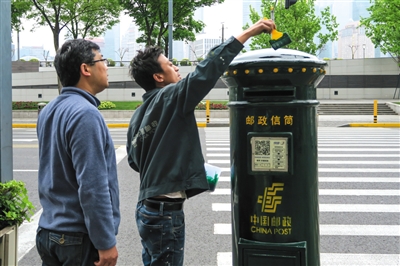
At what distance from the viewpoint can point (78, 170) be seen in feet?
7.25

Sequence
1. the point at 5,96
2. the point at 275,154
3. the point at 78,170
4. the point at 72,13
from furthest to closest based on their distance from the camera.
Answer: the point at 72,13, the point at 5,96, the point at 275,154, the point at 78,170

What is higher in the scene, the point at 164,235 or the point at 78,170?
the point at 78,170

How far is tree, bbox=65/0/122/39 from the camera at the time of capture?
87.8 ft

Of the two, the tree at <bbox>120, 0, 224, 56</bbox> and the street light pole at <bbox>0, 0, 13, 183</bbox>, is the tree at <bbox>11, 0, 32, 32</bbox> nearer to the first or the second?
the tree at <bbox>120, 0, 224, 56</bbox>

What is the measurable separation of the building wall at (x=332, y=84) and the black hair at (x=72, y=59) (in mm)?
31620

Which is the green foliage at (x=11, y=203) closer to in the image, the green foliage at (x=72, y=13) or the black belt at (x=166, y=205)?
the black belt at (x=166, y=205)

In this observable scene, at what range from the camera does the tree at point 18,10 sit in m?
26.2

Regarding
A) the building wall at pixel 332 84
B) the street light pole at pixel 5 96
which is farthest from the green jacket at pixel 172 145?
the building wall at pixel 332 84

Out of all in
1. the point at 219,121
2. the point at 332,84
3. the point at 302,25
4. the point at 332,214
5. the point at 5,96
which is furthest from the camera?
the point at 302,25

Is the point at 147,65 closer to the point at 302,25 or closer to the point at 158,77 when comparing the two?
the point at 158,77

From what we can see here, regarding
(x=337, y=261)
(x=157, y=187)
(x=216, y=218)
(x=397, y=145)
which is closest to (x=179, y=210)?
(x=157, y=187)

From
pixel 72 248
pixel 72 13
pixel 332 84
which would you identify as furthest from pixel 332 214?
pixel 332 84

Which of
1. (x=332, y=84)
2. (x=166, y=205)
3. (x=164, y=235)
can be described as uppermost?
(x=332, y=84)

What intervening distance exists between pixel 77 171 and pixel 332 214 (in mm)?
4742
